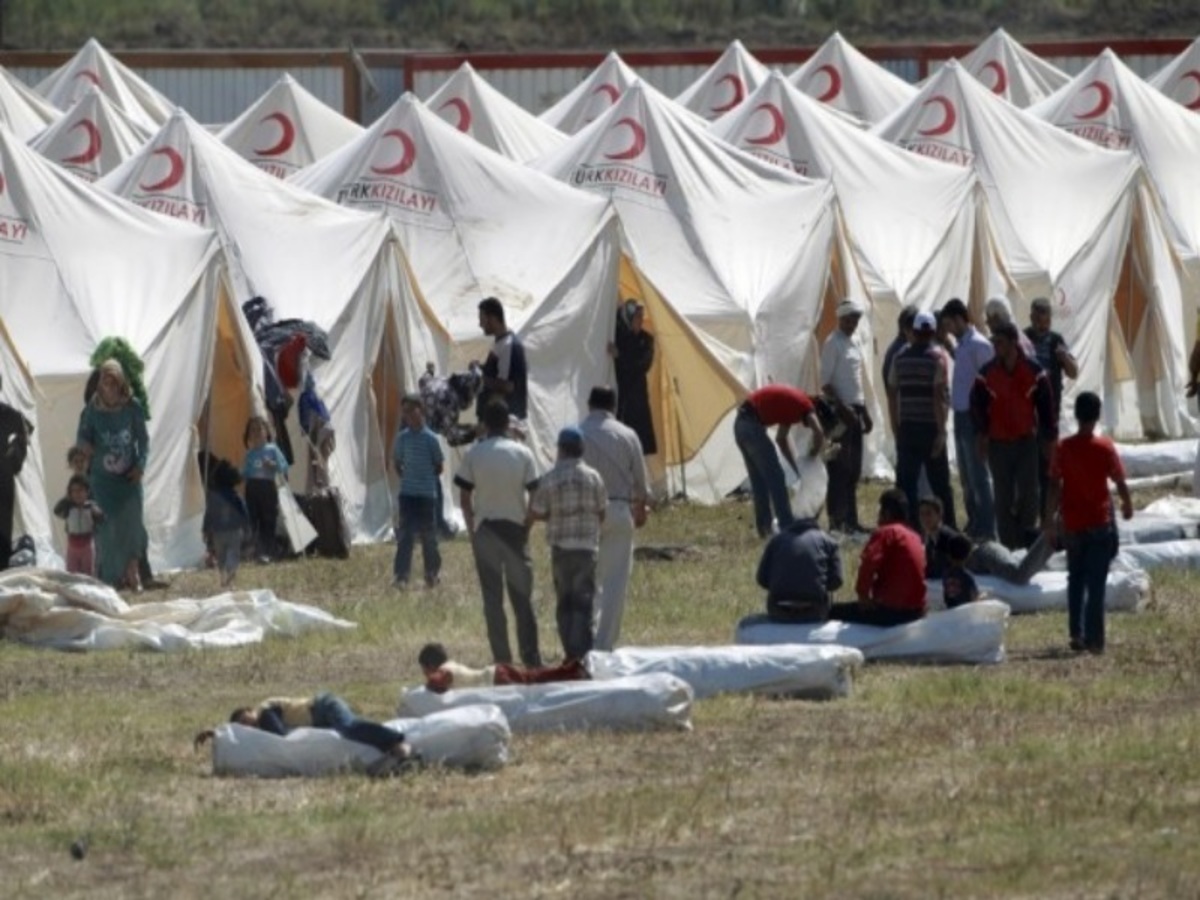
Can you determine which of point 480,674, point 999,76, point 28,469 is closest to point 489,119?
point 999,76

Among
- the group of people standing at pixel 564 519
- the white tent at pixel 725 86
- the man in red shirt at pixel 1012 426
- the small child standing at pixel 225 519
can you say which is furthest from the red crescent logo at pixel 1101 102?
the group of people standing at pixel 564 519

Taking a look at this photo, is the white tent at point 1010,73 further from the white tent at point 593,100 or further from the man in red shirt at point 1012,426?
the man in red shirt at point 1012,426

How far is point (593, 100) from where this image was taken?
1393 inches

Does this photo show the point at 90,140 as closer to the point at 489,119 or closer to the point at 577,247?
the point at 489,119

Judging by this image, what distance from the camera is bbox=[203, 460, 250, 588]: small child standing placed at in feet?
65.5

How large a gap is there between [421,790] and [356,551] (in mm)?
9655

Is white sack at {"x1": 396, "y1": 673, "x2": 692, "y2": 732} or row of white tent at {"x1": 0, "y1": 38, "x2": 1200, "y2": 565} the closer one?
white sack at {"x1": 396, "y1": 673, "x2": 692, "y2": 732}

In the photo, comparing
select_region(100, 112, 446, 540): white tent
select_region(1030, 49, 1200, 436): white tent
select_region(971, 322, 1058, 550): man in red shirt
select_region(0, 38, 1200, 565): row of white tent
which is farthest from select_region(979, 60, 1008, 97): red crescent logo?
select_region(971, 322, 1058, 550): man in red shirt

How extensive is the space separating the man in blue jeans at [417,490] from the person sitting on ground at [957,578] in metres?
3.74

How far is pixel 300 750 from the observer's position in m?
12.9

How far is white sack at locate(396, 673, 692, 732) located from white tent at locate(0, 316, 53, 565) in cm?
688

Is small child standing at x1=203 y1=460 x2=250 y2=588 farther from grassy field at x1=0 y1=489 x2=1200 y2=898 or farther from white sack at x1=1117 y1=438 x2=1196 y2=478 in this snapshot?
white sack at x1=1117 y1=438 x2=1196 y2=478

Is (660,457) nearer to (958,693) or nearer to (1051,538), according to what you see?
(1051,538)

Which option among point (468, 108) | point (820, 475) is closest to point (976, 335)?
point (820, 475)
